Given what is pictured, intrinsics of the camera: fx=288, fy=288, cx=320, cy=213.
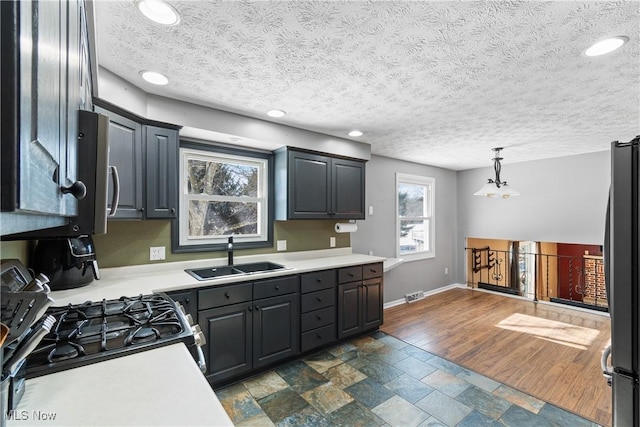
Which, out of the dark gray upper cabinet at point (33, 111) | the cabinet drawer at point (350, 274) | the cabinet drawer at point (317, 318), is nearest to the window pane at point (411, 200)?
the cabinet drawer at point (350, 274)

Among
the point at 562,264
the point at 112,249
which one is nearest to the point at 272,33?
the point at 112,249

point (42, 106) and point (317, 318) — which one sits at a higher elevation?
point (42, 106)

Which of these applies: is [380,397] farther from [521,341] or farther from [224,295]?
A: [521,341]

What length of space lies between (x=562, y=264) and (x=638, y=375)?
6579mm

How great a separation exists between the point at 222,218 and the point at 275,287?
0.98 m

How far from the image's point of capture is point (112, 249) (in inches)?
92.4

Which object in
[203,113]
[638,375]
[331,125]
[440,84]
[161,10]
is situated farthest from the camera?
[331,125]

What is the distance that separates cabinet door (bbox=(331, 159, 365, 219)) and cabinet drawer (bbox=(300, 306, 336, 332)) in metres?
1.09

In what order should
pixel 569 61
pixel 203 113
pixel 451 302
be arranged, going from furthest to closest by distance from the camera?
1. pixel 451 302
2. pixel 203 113
3. pixel 569 61

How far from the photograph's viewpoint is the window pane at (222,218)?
→ 2875mm

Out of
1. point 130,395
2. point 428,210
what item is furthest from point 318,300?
point 428,210

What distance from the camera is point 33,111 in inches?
14.8

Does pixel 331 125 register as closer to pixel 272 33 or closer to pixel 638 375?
pixel 272 33

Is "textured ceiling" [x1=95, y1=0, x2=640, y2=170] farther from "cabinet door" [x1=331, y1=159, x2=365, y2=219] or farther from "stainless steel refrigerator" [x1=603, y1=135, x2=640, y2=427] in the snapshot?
"stainless steel refrigerator" [x1=603, y1=135, x2=640, y2=427]
